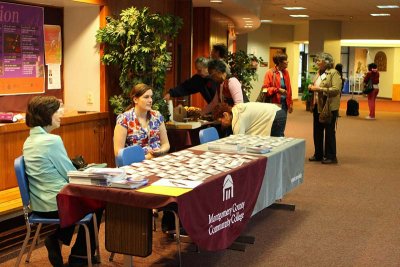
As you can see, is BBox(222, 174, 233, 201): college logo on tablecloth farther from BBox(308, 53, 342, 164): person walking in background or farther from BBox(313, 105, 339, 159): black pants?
BBox(313, 105, 339, 159): black pants

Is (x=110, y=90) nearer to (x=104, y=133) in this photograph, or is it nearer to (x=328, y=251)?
(x=104, y=133)

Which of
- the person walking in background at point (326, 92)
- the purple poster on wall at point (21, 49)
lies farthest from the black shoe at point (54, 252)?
the person walking in background at point (326, 92)

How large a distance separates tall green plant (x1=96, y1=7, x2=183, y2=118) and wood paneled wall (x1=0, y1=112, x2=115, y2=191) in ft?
1.12

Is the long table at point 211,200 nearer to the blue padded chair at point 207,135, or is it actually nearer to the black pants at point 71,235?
the black pants at point 71,235

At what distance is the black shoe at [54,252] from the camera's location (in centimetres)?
425

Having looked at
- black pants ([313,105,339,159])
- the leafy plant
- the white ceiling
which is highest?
the white ceiling

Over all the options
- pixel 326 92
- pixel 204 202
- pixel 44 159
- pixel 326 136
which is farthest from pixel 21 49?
pixel 326 136

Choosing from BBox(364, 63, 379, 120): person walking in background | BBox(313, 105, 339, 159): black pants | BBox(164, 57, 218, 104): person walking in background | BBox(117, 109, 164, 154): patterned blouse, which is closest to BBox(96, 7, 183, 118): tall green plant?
BBox(164, 57, 218, 104): person walking in background

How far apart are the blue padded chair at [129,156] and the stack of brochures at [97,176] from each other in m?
0.77

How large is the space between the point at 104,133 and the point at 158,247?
93.1 inches

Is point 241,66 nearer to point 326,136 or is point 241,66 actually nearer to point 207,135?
point 326,136

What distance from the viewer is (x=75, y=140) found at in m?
6.54

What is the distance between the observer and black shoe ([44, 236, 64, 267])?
425 cm

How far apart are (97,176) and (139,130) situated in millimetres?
1682
